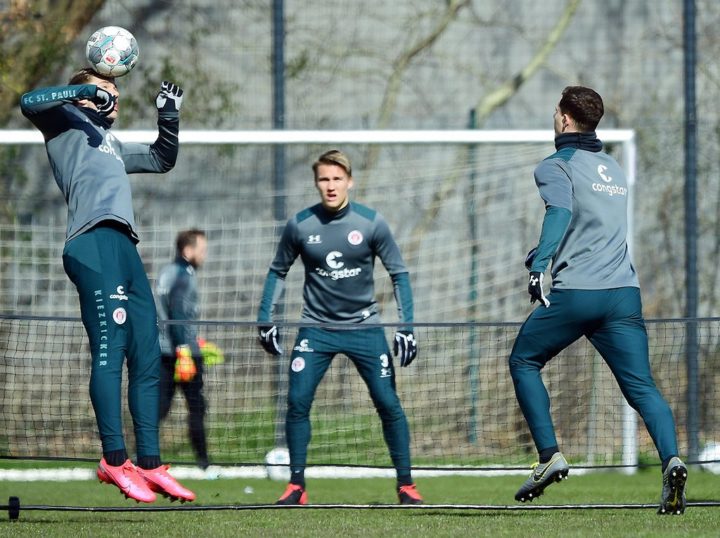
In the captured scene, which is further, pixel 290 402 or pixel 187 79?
pixel 187 79

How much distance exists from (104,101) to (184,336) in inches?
147

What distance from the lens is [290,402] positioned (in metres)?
8.15

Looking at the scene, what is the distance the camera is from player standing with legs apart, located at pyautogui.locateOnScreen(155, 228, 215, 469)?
9305mm

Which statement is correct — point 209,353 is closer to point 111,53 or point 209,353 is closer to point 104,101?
point 111,53

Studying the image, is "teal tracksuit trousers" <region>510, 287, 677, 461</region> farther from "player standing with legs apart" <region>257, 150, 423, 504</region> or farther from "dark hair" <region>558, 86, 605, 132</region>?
"player standing with legs apart" <region>257, 150, 423, 504</region>

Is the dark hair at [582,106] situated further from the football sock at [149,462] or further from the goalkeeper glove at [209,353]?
the goalkeeper glove at [209,353]

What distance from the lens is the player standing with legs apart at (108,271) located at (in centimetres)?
642

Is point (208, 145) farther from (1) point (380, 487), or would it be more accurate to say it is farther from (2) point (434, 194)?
Result: (1) point (380, 487)

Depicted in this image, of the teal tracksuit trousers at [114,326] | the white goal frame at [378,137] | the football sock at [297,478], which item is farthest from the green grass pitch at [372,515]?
the white goal frame at [378,137]

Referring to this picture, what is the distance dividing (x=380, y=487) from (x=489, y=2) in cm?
522

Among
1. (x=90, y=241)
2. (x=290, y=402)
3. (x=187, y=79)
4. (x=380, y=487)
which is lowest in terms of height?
(x=380, y=487)

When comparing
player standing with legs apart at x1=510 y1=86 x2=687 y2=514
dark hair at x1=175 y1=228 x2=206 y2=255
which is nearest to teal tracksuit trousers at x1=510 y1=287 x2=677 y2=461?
player standing with legs apart at x1=510 y1=86 x2=687 y2=514

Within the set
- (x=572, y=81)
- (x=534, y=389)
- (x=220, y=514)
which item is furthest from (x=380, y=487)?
(x=572, y=81)

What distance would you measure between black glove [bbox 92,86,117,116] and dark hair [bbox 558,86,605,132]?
2259 millimetres
